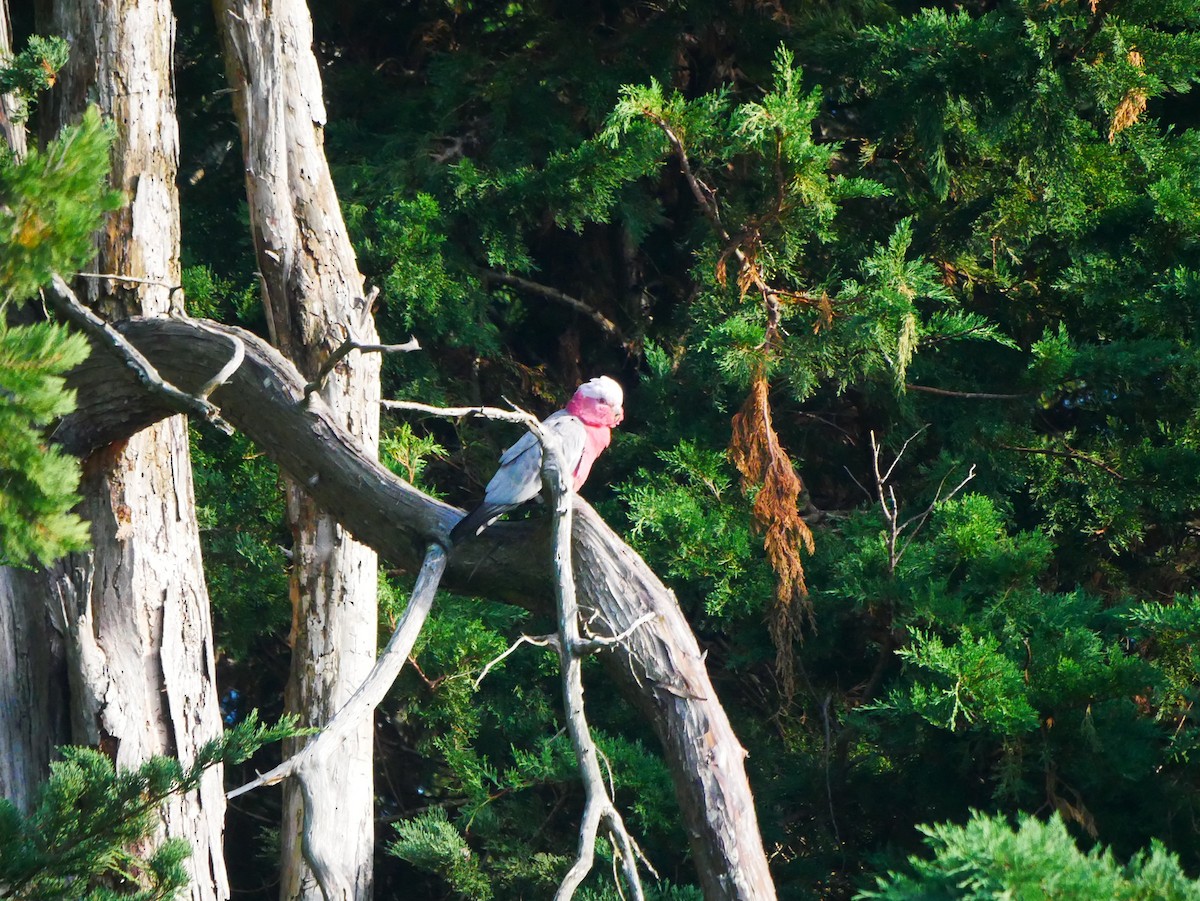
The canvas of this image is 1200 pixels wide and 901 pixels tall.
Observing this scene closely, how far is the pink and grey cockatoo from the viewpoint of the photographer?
9.30ft

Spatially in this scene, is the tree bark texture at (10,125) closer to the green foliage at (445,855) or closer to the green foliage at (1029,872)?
the green foliage at (445,855)

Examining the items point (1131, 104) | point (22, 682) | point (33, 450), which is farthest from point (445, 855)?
point (1131, 104)

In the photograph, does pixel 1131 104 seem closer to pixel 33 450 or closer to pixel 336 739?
pixel 336 739

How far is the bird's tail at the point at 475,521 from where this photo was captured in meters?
2.75

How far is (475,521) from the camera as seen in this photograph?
9.12ft

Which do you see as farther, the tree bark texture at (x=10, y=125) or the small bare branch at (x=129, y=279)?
the tree bark texture at (x=10, y=125)

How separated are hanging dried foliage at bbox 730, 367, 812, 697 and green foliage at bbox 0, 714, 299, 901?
1.86 metres

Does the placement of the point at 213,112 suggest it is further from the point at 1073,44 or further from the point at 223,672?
the point at 1073,44

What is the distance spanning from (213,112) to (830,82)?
2.74 metres

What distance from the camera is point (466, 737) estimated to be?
460cm

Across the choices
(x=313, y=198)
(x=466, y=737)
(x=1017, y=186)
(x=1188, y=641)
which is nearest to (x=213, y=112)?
(x=313, y=198)

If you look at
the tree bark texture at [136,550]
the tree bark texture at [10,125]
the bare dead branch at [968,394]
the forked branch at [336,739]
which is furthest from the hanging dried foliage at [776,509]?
the tree bark texture at [10,125]

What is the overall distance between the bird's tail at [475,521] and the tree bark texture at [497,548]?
2cm

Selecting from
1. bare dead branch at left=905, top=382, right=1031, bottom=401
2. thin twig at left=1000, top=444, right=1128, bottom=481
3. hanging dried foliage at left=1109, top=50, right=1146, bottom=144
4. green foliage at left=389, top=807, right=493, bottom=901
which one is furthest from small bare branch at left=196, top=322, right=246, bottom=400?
hanging dried foliage at left=1109, top=50, right=1146, bottom=144
